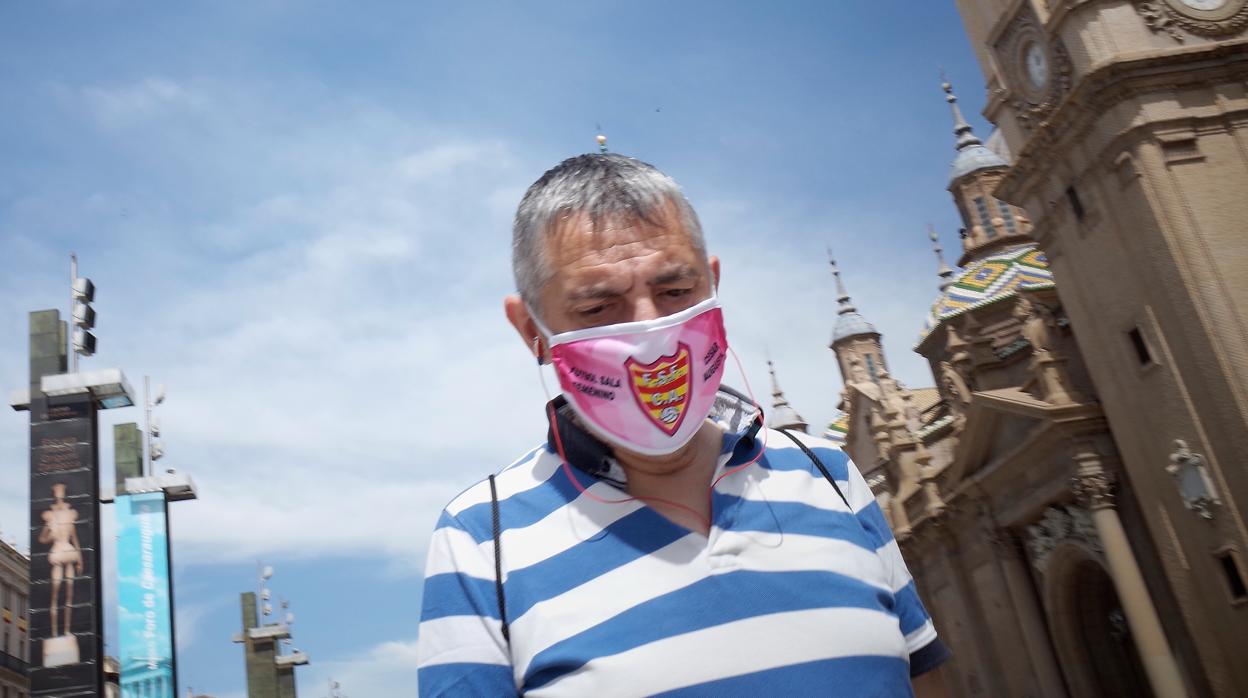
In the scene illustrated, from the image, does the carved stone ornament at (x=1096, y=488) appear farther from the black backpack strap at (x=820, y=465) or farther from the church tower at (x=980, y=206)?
the black backpack strap at (x=820, y=465)

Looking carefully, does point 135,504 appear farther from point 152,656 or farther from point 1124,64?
point 1124,64

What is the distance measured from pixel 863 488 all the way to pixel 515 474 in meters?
1.05

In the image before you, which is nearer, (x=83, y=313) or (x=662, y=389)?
(x=662, y=389)

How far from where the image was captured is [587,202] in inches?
108

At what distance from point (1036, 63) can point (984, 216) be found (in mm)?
17652

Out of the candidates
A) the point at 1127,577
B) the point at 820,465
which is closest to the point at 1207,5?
the point at 1127,577

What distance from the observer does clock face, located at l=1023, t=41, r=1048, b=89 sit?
74.7 feet

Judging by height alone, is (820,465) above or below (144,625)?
below

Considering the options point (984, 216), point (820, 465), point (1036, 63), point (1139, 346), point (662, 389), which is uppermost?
point (984, 216)

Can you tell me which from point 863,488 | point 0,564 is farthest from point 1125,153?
point 0,564

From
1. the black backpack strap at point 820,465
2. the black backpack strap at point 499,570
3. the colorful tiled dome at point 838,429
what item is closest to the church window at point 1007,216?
the colorful tiled dome at point 838,429

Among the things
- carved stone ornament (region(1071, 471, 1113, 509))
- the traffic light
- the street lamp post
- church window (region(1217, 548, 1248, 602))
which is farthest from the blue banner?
church window (region(1217, 548, 1248, 602))

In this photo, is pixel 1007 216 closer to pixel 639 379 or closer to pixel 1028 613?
pixel 1028 613

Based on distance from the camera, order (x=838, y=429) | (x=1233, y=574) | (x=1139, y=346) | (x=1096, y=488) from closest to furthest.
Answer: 1. (x=1233, y=574)
2. (x=1139, y=346)
3. (x=1096, y=488)
4. (x=838, y=429)
